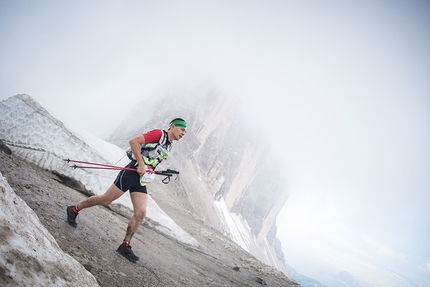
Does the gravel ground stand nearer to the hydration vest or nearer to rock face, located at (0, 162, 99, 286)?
rock face, located at (0, 162, 99, 286)

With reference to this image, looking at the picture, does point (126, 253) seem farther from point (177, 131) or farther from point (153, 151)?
point (177, 131)

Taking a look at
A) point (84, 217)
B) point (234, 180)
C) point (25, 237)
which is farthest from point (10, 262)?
point (234, 180)

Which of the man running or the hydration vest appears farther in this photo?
the hydration vest

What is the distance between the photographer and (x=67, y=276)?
6.03 ft

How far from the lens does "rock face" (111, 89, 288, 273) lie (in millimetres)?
56219

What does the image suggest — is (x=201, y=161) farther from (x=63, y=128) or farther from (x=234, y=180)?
(x=63, y=128)

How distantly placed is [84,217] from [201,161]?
64.2m

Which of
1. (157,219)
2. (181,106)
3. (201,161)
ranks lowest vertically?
(157,219)

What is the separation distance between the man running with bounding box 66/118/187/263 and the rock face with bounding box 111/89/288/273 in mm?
37669

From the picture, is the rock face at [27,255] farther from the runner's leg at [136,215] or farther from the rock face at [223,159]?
the rock face at [223,159]

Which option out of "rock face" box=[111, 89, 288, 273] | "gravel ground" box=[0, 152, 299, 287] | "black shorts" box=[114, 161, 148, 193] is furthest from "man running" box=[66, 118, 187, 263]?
"rock face" box=[111, 89, 288, 273]

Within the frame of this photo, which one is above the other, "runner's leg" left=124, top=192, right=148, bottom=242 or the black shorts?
the black shorts

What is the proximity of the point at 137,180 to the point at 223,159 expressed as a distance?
7574 centimetres

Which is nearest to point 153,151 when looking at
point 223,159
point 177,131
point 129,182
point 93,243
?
point 177,131
